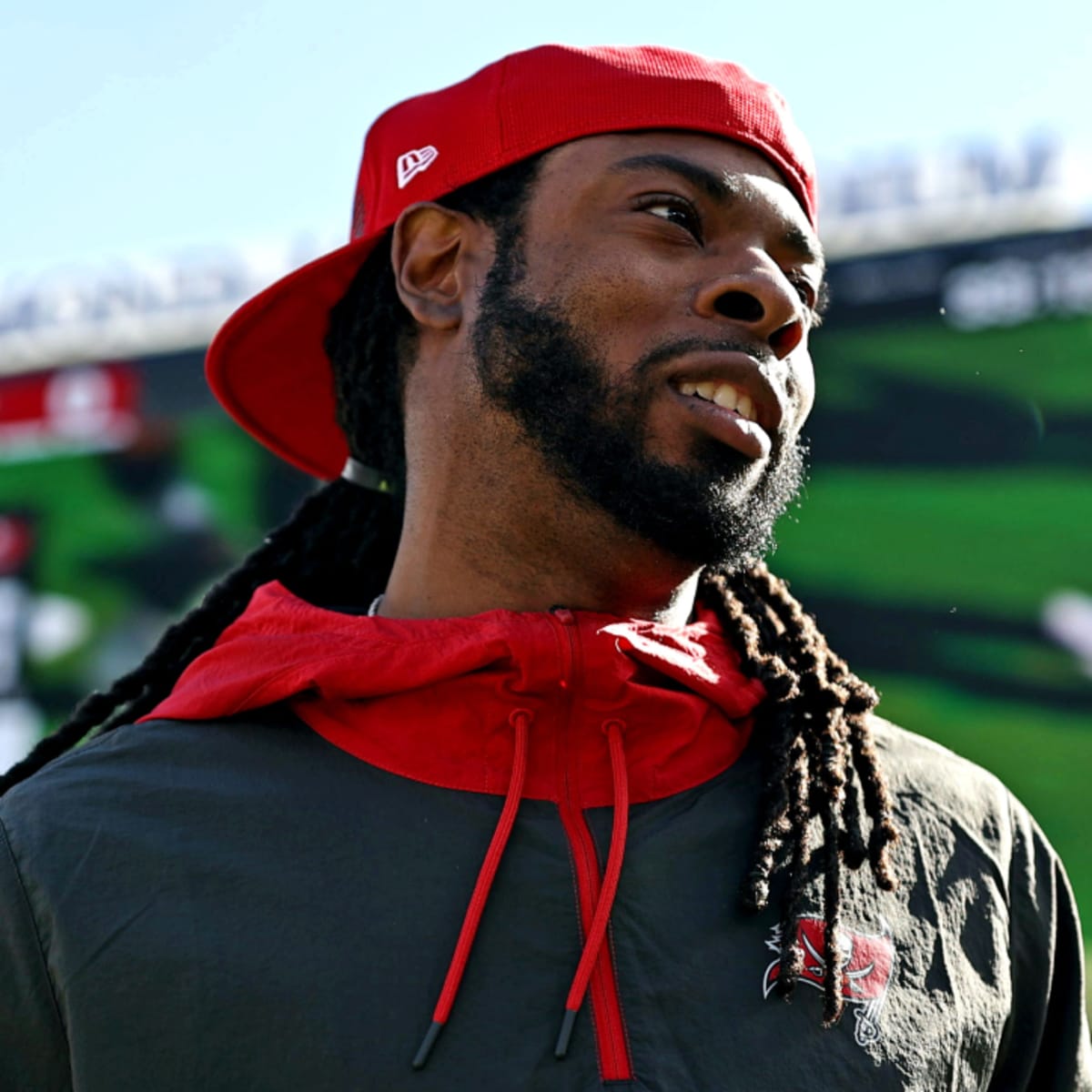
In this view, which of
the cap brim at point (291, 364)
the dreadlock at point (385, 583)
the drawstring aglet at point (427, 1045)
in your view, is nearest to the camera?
the drawstring aglet at point (427, 1045)

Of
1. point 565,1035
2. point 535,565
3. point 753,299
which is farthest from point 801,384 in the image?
point 565,1035

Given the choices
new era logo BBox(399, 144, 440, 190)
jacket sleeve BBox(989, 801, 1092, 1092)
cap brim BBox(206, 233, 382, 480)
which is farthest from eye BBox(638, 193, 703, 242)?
jacket sleeve BBox(989, 801, 1092, 1092)

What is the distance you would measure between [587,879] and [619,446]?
0.59 m

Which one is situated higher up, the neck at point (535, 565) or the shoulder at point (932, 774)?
the neck at point (535, 565)

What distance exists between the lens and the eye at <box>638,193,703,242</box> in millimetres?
2256

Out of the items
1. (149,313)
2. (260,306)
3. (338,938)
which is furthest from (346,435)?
(149,313)

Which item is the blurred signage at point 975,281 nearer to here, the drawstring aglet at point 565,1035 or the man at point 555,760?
the man at point 555,760

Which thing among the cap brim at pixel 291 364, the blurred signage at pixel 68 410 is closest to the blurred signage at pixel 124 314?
the blurred signage at pixel 68 410

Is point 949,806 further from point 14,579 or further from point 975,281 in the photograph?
point 14,579

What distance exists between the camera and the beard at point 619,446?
212 centimetres

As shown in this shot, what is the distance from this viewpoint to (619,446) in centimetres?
212

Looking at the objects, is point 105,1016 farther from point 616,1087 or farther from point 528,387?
point 528,387

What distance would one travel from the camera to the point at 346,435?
2.75m

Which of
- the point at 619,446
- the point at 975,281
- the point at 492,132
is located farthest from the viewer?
the point at 975,281
